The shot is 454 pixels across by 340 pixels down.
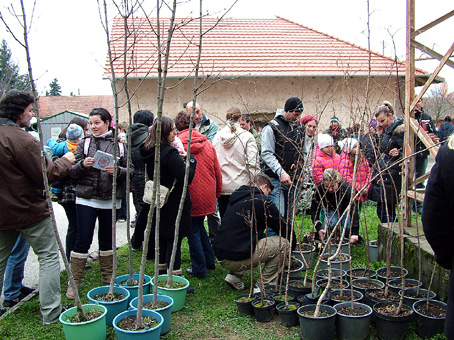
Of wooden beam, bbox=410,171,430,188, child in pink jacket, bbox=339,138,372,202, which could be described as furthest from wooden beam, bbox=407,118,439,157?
child in pink jacket, bbox=339,138,372,202

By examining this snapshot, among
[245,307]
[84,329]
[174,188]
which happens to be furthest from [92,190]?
[245,307]

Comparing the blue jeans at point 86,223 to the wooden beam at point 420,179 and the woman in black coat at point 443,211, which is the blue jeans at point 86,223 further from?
the wooden beam at point 420,179

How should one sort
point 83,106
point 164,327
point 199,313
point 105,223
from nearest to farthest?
point 164,327, point 199,313, point 105,223, point 83,106

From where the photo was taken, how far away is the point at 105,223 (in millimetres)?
3877

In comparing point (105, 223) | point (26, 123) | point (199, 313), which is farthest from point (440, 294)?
point (26, 123)

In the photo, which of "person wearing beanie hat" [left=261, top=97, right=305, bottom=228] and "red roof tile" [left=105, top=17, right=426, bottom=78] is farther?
"red roof tile" [left=105, top=17, right=426, bottom=78]

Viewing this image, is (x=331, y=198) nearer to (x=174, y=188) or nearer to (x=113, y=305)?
(x=174, y=188)

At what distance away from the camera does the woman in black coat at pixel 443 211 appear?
6.02 feet

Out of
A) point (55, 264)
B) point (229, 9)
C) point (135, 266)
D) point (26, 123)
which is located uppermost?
point (229, 9)

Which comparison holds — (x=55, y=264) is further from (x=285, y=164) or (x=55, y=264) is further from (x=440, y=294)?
(x=440, y=294)

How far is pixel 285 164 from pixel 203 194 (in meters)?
1.12

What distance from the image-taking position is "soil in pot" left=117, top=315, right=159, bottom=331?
278 centimetres

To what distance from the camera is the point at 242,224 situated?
3.82 metres

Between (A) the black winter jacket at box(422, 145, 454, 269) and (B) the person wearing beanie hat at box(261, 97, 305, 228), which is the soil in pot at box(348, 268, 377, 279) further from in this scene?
(A) the black winter jacket at box(422, 145, 454, 269)
